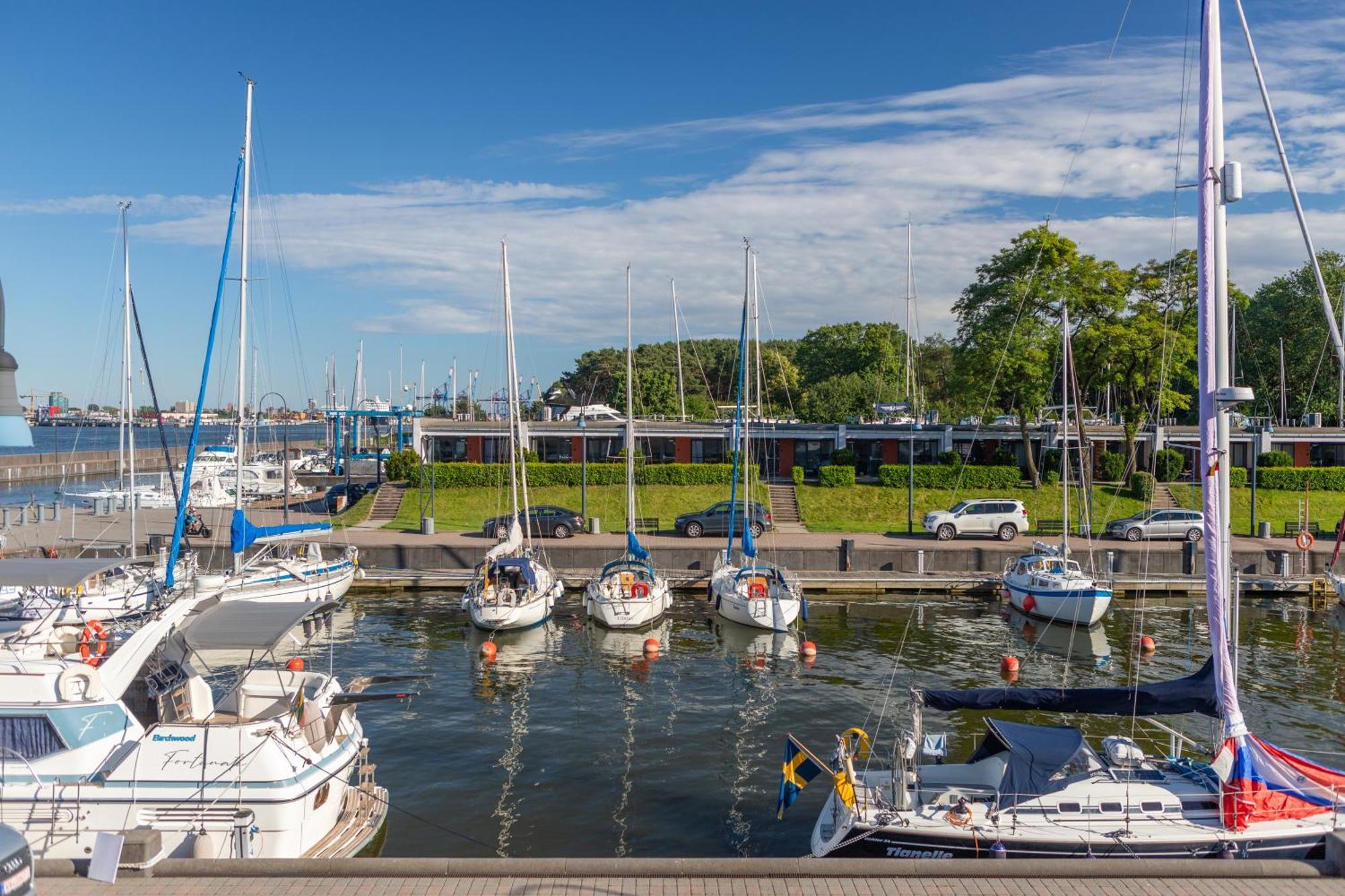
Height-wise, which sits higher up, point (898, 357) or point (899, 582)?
point (898, 357)

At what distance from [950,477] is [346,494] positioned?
112 feet

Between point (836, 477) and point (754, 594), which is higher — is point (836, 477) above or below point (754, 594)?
above

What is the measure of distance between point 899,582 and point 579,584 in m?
13.3

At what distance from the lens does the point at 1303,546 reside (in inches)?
1655

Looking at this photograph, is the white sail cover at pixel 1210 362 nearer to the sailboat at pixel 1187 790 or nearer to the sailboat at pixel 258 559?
the sailboat at pixel 1187 790

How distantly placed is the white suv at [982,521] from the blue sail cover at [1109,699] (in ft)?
104

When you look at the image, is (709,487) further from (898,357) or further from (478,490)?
→ (898,357)

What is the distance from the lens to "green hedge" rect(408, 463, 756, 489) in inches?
2201

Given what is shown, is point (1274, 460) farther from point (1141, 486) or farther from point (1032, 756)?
point (1032, 756)

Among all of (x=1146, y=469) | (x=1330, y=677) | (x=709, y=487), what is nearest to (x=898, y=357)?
(x=1146, y=469)

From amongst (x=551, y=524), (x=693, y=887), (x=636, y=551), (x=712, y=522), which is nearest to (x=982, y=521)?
(x=712, y=522)

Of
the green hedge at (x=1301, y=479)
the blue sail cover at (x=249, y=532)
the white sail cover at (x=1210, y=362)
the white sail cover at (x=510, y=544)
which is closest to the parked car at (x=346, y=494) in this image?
the blue sail cover at (x=249, y=532)

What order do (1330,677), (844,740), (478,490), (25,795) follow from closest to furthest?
1. (25,795)
2. (844,740)
3. (1330,677)
4. (478,490)

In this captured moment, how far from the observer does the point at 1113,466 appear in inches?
2264
